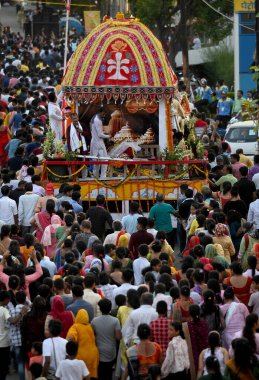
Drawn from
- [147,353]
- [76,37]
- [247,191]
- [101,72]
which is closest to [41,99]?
[101,72]

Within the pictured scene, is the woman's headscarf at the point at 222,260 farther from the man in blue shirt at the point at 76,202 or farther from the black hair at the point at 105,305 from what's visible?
the man in blue shirt at the point at 76,202

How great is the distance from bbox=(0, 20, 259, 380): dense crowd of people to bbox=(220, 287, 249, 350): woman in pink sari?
1cm

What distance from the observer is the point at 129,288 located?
18.2m

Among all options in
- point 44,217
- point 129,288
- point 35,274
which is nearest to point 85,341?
point 129,288

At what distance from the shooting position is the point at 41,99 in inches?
1566

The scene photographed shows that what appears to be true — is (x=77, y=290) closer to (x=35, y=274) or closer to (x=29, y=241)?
(x=35, y=274)

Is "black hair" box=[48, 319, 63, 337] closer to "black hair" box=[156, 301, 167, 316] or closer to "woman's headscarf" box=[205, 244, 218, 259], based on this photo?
"black hair" box=[156, 301, 167, 316]

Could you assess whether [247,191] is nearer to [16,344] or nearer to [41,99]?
[16,344]

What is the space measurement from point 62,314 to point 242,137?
774 inches

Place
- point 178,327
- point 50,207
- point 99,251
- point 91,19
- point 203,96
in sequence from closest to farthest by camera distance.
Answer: point 178,327
point 99,251
point 50,207
point 203,96
point 91,19

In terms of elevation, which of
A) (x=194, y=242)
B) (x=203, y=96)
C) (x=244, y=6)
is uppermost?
(x=244, y=6)

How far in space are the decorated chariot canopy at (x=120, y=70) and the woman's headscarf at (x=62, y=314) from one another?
459 inches

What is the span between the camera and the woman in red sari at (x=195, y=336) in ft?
55.0

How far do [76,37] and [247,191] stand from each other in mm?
46439
